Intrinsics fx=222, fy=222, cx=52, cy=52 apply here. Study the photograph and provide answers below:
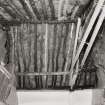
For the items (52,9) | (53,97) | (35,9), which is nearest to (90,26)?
(52,9)

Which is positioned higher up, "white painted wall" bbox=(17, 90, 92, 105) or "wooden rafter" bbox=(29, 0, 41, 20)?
"wooden rafter" bbox=(29, 0, 41, 20)

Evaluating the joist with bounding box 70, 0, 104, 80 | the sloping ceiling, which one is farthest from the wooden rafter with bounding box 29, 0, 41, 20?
the joist with bounding box 70, 0, 104, 80

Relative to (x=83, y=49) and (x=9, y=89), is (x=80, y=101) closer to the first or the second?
(x=83, y=49)

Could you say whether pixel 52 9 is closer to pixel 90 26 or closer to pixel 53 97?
pixel 90 26

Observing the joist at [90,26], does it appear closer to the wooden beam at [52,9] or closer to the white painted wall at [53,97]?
the wooden beam at [52,9]

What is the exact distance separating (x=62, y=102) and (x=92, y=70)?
703mm

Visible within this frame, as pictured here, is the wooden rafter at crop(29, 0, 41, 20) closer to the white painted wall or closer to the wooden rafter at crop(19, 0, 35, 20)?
the wooden rafter at crop(19, 0, 35, 20)

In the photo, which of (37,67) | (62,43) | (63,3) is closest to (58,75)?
(37,67)

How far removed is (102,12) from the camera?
192 centimetres

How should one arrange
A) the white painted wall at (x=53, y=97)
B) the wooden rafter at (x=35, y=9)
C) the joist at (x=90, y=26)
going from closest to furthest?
the joist at (x=90, y=26) < the wooden rafter at (x=35, y=9) < the white painted wall at (x=53, y=97)

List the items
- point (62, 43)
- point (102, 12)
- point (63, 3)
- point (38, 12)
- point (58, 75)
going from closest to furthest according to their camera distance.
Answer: point (102, 12), point (63, 3), point (38, 12), point (62, 43), point (58, 75)

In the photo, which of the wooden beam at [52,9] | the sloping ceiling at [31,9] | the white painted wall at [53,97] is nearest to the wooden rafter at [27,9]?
the sloping ceiling at [31,9]

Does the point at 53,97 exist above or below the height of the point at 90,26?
below

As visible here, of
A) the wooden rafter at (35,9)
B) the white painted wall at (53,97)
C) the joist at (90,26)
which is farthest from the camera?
the white painted wall at (53,97)
